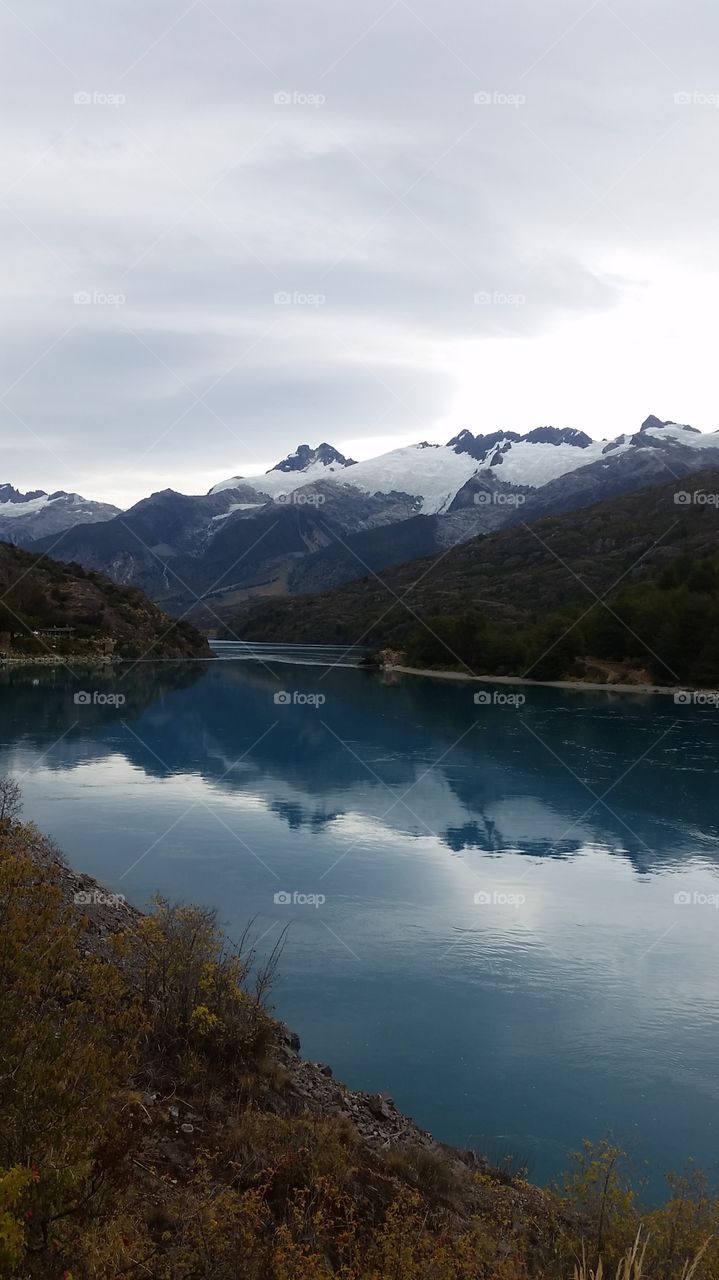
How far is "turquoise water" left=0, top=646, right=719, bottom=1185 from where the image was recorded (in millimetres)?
14680

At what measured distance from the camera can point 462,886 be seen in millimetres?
27203

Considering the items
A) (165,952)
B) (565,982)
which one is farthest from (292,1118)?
(565,982)

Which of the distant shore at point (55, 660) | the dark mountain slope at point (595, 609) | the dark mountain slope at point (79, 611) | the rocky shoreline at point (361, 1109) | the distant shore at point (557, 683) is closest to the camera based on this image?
the rocky shoreline at point (361, 1109)

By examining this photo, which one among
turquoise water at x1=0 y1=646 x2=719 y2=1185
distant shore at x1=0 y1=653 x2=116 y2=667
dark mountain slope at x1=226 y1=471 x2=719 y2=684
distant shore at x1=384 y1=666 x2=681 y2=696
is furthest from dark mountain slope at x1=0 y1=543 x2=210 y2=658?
turquoise water at x1=0 y1=646 x2=719 y2=1185

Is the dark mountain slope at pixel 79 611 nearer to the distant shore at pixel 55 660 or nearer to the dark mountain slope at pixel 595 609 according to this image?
the distant shore at pixel 55 660

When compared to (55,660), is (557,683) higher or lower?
lower

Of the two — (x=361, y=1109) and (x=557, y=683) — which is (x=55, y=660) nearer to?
(x=557, y=683)

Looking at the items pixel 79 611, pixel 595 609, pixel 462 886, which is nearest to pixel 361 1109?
pixel 462 886

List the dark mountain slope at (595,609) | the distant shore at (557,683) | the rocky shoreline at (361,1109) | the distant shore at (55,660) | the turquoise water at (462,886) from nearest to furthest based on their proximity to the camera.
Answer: the rocky shoreline at (361,1109) → the turquoise water at (462,886) → the distant shore at (557,683) → the dark mountain slope at (595,609) → the distant shore at (55,660)

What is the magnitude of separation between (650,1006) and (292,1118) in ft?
34.5

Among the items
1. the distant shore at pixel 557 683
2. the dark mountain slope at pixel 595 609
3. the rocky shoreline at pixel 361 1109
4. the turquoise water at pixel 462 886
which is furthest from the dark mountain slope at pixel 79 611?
the rocky shoreline at pixel 361 1109

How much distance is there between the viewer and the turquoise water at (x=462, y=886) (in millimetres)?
14680

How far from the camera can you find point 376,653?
503 ft

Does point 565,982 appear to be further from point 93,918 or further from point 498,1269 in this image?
point 498,1269
